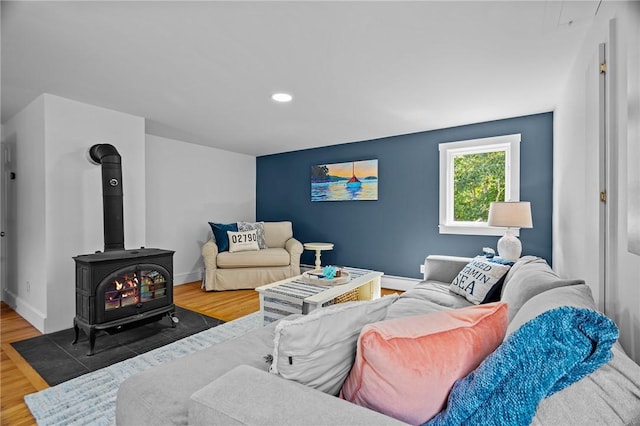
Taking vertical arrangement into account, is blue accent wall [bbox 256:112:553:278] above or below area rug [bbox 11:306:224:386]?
above

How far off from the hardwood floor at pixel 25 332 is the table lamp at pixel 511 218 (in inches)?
70.2

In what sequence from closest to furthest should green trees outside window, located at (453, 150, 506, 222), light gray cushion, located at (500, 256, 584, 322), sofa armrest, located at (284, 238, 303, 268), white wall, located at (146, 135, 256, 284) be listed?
light gray cushion, located at (500, 256, 584, 322) < green trees outside window, located at (453, 150, 506, 222) < white wall, located at (146, 135, 256, 284) < sofa armrest, located at (284, 238, 303, 268)

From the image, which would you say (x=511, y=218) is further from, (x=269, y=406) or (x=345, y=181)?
(x=269, y=406)

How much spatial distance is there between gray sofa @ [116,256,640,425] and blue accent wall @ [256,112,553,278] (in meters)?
2.51

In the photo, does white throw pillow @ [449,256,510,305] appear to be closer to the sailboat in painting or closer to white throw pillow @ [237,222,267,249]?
the sailboat in painting

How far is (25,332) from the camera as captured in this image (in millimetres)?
2912

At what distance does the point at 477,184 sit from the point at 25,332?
5105 mm

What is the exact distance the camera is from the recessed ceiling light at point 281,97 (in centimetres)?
291

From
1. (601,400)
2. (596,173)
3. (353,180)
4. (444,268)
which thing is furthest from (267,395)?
(353,180)

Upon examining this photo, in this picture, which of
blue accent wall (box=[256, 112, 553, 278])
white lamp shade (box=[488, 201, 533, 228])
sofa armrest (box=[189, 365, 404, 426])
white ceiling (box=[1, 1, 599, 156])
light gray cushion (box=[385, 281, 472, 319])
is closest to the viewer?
sofa armrest (box=[189, 365, 404, 426])

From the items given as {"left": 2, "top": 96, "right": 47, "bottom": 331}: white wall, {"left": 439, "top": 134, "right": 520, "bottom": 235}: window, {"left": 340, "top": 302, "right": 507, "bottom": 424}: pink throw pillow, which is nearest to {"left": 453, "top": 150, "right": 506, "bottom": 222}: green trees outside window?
{"left": 439, "top": 134, "right": 520, "bottom": 235}: window

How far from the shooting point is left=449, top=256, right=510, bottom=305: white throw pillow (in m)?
2.27

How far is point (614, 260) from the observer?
1.34 m

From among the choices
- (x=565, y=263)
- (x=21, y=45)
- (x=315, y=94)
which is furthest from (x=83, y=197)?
(x=565, y=263)
